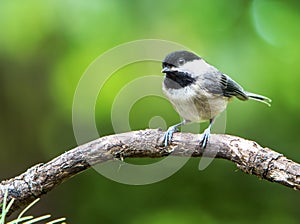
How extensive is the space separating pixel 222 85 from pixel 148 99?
23.2 inches

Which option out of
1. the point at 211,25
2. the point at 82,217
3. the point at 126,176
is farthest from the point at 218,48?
the point at 82,217

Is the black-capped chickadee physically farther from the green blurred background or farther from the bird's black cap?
the green blurred background

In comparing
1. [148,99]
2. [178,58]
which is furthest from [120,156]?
[148,99]

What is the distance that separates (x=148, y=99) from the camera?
8.55 ft

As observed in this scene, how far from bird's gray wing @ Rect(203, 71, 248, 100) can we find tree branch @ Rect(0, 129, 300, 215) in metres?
0.58

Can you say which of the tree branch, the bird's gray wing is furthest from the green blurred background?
the tree branch

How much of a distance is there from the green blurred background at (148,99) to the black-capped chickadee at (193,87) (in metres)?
0.29

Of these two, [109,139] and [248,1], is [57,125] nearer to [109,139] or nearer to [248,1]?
[248,1]

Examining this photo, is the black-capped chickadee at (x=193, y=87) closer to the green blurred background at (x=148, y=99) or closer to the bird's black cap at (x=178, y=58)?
the bird's black cap at (x=178, y=58)

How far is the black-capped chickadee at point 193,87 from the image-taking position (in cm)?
195

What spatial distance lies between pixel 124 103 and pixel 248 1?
2.65 feet

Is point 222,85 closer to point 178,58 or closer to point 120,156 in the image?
point 178,58

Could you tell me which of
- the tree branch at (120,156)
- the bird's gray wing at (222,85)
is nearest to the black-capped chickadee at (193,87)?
the bird's gray wing at (222,85)

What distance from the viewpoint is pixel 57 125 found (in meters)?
2.91
